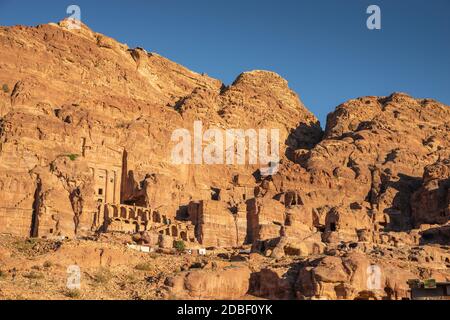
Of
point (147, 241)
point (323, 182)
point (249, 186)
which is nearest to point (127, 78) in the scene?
point (249, 186)

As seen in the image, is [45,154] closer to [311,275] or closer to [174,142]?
[174,142]

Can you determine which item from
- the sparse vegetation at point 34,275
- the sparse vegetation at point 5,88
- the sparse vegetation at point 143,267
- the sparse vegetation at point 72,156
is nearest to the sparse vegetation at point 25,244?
the sparse vegetation at point 34,275

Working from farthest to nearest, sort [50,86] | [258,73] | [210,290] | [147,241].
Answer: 1. [258,73]
2. [50,86]
3. [147,241]
4. [210,290]

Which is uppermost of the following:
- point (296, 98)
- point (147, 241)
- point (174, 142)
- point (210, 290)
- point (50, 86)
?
point (296, 98)

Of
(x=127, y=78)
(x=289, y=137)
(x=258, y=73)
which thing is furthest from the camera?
(x=258, y=73)

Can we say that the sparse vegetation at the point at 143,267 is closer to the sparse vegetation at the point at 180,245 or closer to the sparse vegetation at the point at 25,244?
the sparse vegetation at the point at 25,244

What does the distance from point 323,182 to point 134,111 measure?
2475 cm

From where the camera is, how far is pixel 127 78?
99250mm

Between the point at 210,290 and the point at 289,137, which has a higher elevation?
the point at 289,137
